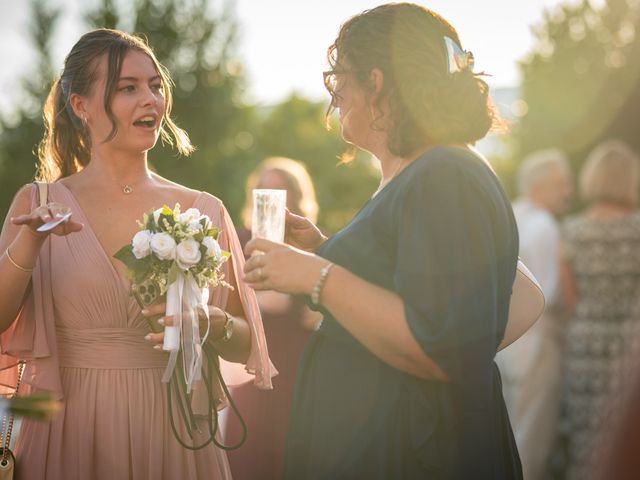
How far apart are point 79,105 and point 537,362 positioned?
6.11 m

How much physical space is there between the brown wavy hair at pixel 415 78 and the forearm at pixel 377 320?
51 centimetres

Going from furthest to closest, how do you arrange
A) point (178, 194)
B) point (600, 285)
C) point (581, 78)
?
point (581, 78)
point (600, 285)
point (178, 194)

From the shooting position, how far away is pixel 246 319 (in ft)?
12.2

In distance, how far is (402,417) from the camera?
8.93ft

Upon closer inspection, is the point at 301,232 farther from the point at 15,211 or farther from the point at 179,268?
the point at 15,211

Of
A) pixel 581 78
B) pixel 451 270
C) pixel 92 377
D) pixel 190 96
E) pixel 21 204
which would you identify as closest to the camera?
pixel 451 270

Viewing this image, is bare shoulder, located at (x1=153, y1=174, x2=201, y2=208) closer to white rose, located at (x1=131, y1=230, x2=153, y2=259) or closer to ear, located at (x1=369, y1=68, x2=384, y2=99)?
white rose, located at (x1=131, y1=230, x2=153, y2=259)

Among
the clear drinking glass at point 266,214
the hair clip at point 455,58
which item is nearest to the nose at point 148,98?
the clear drinking glass at point 266,214

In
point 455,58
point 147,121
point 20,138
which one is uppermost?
point 20,138

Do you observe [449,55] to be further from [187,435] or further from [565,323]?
[565,323]

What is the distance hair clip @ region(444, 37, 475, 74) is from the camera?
112 inches

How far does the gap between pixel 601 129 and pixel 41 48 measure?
17425 mm

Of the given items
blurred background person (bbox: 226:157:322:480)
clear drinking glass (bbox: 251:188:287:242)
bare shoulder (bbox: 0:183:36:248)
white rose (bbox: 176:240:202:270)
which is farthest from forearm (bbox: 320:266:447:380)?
blurred background person (bbox: 226:157:322:480)

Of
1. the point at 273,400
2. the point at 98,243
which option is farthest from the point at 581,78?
the point at 98,243
